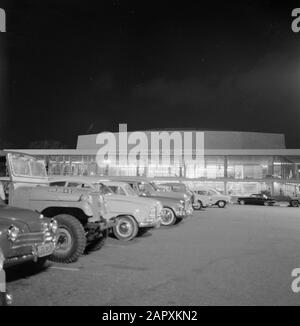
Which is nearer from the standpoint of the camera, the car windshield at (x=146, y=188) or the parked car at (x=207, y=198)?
the car windshield at (x=146, y=188)

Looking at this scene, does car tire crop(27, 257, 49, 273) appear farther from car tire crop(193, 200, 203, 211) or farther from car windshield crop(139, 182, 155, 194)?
car tire crop(193, 200, 203, 211)

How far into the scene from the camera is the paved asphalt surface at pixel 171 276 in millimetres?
6066

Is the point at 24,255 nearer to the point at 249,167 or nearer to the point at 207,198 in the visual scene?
the point at 207,198

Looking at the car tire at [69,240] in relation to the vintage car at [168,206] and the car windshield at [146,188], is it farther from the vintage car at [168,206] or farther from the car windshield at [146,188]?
the car windshield at [146,188]

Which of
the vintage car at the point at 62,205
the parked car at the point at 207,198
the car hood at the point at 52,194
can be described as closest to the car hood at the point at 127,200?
the vintage car at the point at 62,205

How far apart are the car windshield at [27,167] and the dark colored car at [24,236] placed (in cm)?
264

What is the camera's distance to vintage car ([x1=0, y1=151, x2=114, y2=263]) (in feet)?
28.5

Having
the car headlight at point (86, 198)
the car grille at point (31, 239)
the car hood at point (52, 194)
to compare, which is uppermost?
the car hood at point (52, 194)

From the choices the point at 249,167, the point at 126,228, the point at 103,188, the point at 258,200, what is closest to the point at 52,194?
the point at 103,188

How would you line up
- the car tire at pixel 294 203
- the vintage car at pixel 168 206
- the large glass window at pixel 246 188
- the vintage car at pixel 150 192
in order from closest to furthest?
1. the vintage car at pixel 150 192
2. the vintage car at pixel 168 206
3. the car tire at pixel 294 203
4. the large glass window at pixel 246 188

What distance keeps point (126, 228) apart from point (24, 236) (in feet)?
19.7

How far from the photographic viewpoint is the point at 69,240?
8.76 metres

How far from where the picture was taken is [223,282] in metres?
7.13
